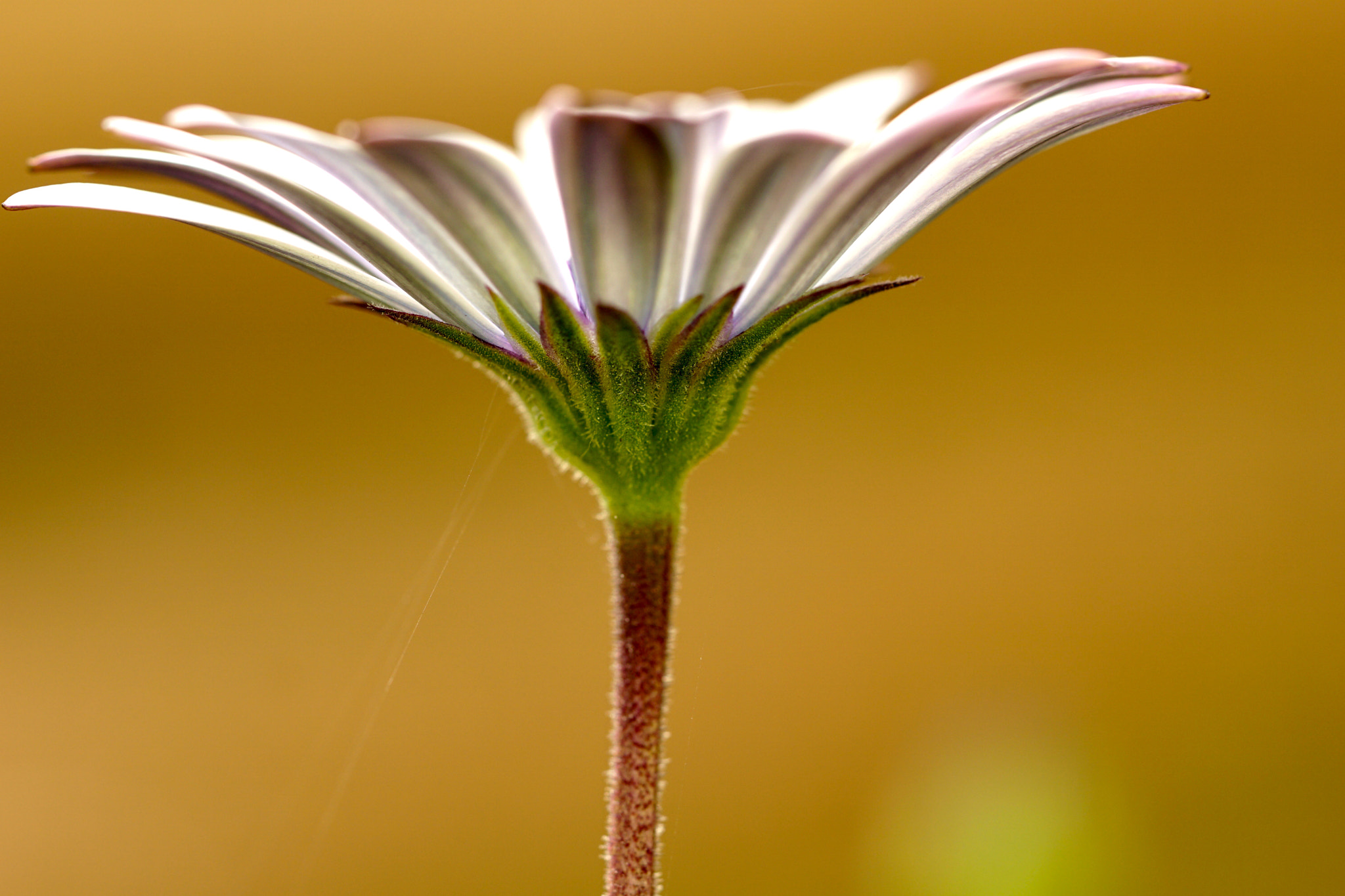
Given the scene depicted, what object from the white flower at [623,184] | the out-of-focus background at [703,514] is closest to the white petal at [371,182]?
the white flower at [623,184]

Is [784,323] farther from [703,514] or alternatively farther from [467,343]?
[703,514]

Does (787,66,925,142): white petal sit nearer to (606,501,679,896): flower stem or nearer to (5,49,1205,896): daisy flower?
(5,49,1205,896): daisy flower

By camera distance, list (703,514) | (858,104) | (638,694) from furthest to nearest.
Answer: (703,514) < (638,694) < (858,104)

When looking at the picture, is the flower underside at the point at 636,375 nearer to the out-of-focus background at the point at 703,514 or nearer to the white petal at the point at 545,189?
the white petal at the point at 545,189

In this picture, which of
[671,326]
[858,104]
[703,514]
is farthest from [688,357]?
[703,514]

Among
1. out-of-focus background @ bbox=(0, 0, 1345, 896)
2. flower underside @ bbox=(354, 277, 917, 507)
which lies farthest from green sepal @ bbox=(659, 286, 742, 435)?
out-of-focus background @ bbox=(0, 0, 1345, 896)

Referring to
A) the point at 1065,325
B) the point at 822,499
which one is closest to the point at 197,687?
the point at 822,499
